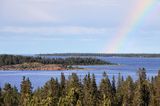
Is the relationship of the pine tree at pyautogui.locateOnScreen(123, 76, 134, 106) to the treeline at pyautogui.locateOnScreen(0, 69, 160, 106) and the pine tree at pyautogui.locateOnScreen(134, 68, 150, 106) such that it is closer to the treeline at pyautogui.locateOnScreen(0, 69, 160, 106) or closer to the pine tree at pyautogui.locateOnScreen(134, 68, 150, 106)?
the treeline at pyautogui.locateOnScreen(0, 69, 160, 106)

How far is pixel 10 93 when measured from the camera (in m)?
109

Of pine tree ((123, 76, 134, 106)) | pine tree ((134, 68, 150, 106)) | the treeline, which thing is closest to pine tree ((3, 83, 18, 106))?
the treeline

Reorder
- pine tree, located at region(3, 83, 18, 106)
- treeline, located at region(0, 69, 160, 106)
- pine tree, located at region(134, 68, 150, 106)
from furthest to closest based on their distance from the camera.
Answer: pine tree, located at region(3, 83, 18, 106) → pine tree, located at region(134, 68, 150, 106) → treeline, located at region(0, 69, 160, 106)

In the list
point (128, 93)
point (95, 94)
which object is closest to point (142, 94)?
point (128, 93)

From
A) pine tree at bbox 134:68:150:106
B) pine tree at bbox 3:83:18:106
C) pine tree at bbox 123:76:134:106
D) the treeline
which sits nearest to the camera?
the treeline

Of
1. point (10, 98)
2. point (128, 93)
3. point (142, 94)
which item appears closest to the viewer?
point (142, 94)

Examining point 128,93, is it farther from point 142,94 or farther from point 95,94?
point 95,94

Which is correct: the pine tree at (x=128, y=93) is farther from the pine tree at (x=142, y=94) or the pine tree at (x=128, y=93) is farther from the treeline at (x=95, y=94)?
the pine tree at (x=142, y=94)

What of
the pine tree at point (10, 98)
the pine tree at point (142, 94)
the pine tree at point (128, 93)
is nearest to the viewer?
the pine tree at point (142, 94)

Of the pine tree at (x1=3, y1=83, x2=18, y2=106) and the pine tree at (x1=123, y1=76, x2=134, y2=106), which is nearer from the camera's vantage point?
the pine tree at (x1=3, y1=83, x2=18, y2=106)

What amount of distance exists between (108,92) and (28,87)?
62.3ft

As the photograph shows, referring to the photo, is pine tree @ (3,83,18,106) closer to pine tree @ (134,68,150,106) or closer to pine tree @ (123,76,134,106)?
pine tree @ (123,76,134,106)

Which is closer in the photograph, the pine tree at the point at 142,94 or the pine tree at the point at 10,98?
the pine tree at the point at 142,94

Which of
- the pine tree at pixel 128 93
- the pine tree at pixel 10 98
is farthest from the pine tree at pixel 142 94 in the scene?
the pine tree at pixel 10 98
